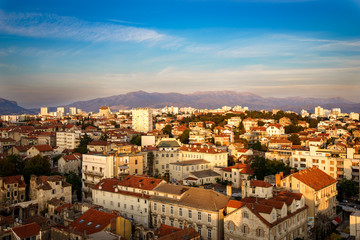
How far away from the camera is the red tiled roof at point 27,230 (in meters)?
23.4

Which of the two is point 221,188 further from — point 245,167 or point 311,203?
point 311,203

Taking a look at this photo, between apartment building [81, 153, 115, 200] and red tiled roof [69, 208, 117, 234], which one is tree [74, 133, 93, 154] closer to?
apartment building [81, 153, 115, 200]

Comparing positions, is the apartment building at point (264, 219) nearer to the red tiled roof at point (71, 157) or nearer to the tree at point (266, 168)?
the tree at point (266, 168)

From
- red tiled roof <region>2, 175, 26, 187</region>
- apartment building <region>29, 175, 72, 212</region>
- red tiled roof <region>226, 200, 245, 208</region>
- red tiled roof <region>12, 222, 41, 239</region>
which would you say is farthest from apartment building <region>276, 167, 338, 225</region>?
red tiled roof <region>2, 175, 26, 187</region>

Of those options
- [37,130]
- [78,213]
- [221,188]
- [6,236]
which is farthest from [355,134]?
[37,130]

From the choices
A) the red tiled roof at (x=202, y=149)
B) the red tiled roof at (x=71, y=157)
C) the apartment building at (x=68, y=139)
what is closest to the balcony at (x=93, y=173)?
the red tiled roof at (x=71, y=157)

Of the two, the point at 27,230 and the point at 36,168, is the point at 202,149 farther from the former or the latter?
the point at 27,230

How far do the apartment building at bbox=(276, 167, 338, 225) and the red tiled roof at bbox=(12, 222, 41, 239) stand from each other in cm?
2213

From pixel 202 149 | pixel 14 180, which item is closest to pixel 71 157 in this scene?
pixel 14 180

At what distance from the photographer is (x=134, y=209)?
31.2 metres

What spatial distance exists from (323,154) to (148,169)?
27.0 meters

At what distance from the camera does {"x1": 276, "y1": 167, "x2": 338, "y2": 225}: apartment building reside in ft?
96.9

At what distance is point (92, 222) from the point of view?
25453 mm

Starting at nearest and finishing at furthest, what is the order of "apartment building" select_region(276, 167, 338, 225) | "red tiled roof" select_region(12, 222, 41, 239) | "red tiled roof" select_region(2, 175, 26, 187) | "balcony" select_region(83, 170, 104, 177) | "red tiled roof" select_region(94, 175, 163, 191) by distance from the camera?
"red tiled roof" select_region(12, 222, 41, 239) < "apartment building" select_region(276, 167, 338, 225) < "red tiled roof" select_region(94, 175, 163, 191) < "red tiled roof" select_region(2, 175, 26, 187) < "balcony" select_region(83, 170, 104, 177)
